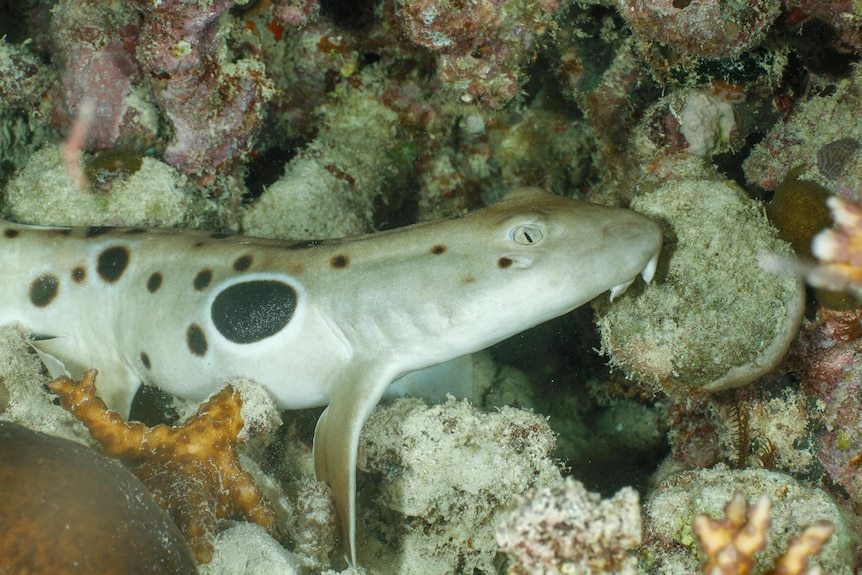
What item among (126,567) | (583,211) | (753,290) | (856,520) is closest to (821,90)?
(753,290)

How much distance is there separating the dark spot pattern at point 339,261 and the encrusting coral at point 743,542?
7.44 ft

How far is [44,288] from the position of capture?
4.40m

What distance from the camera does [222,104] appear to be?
4.84 metres

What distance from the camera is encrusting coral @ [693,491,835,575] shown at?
2465mm

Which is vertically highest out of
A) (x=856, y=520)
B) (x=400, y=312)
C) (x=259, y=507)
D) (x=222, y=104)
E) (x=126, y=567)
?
(x=222, y=104)

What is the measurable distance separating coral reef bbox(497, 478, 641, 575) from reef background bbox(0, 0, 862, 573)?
1.4 inches

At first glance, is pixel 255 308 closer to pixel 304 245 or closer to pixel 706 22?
pixel 304 245

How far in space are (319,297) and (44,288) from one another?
2.08 metres

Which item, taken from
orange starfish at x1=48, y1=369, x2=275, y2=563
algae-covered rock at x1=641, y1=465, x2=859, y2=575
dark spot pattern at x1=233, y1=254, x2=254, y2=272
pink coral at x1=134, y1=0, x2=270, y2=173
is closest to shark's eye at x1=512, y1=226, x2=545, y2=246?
algae-covered rock at x1=641, y1=465, x2=859, y2=575

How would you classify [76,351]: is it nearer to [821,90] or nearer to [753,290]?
[753,290]

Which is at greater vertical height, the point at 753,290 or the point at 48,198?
the point at 48,198

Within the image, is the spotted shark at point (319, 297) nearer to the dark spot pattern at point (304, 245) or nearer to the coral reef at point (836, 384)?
the dark spot pattern at point (304, 245)

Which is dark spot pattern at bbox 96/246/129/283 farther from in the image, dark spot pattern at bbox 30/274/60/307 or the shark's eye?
the shark's eye

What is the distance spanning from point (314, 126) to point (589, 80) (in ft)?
8.48
